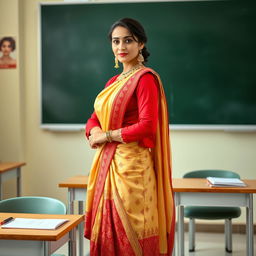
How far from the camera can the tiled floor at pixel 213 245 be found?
3.87 meters

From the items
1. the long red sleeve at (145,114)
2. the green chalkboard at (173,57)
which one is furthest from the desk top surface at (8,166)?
the long red sleeve at (145,114)

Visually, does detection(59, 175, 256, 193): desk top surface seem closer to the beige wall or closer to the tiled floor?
the tiled floor

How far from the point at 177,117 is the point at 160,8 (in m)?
1.07

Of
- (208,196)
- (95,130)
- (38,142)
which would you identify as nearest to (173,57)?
(38,142)

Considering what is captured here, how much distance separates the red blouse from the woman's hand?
0.38ft

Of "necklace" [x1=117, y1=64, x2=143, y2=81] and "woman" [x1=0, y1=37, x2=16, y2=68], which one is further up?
"woman" [x1=0, y1=37, x2=16, y2=68]

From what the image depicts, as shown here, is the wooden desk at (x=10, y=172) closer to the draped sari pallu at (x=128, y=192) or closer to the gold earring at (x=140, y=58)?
the draped sari pallu at (x=128, y=192)

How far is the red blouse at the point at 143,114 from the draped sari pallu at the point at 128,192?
0.12 feet

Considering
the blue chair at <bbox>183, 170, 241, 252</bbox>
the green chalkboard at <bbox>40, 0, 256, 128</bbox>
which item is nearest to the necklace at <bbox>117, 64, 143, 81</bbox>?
the blue chair at <bbox>183, 170, 241, 252</bbox>

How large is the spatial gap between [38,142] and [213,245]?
79.8 inches

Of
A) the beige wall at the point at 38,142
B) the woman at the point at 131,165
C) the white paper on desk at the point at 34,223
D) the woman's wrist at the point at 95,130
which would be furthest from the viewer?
the beige wall at the point at 38,142

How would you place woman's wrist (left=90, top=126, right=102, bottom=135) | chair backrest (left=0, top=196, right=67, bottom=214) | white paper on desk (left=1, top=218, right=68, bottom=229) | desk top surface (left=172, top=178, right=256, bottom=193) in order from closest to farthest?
white paper on desk (left=1, top=218, right=68, bottom=229) → woman's wrist (left=90, top=126, right=102, bottom=135) → chair backrest (left=0, top=196, right=67, bottom=214) → desk top surface (left=172, top=178, right=256, bottom=193)

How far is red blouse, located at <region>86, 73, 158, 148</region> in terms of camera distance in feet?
7.28

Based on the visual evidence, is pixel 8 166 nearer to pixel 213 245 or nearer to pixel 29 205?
pixel 29 205
